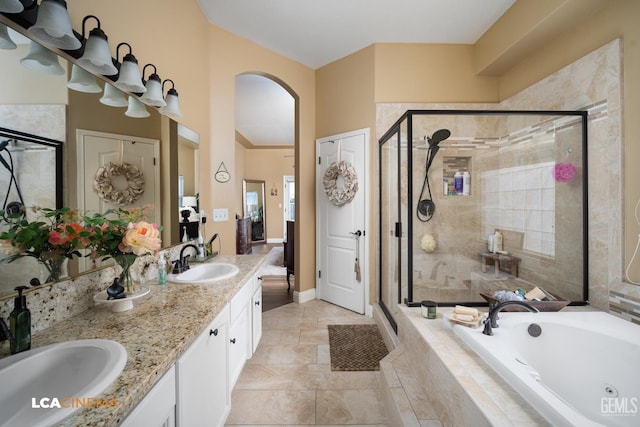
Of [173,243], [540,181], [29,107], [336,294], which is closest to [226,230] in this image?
[173,243]

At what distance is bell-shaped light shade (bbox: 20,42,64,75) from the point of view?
0.95 meters

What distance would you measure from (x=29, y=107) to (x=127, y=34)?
0.94m

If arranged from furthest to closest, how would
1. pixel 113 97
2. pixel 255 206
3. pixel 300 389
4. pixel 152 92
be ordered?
pixel 255 206 → pixel 300 389 → pixel 152 92 → pixel 113 97

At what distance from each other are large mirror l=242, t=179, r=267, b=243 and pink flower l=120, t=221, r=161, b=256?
252 inches

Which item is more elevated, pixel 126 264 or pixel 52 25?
A: pixel 52 25

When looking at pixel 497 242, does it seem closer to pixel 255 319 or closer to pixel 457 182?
pixel 457 182

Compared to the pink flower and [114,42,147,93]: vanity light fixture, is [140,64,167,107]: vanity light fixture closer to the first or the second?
[114,42,147,93]: vanity light fixture

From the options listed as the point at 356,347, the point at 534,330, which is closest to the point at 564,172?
the point at 534,330

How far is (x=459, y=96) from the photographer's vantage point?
9.77ft

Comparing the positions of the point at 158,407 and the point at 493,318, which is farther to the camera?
the point at 493,318

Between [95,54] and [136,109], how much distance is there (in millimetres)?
375

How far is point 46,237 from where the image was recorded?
95cm

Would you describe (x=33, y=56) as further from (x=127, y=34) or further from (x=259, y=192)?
(x=259, y=192)

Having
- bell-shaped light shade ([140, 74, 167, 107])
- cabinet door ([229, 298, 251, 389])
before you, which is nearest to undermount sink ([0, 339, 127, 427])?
cabinet door ([229, 298, 251, 389])
